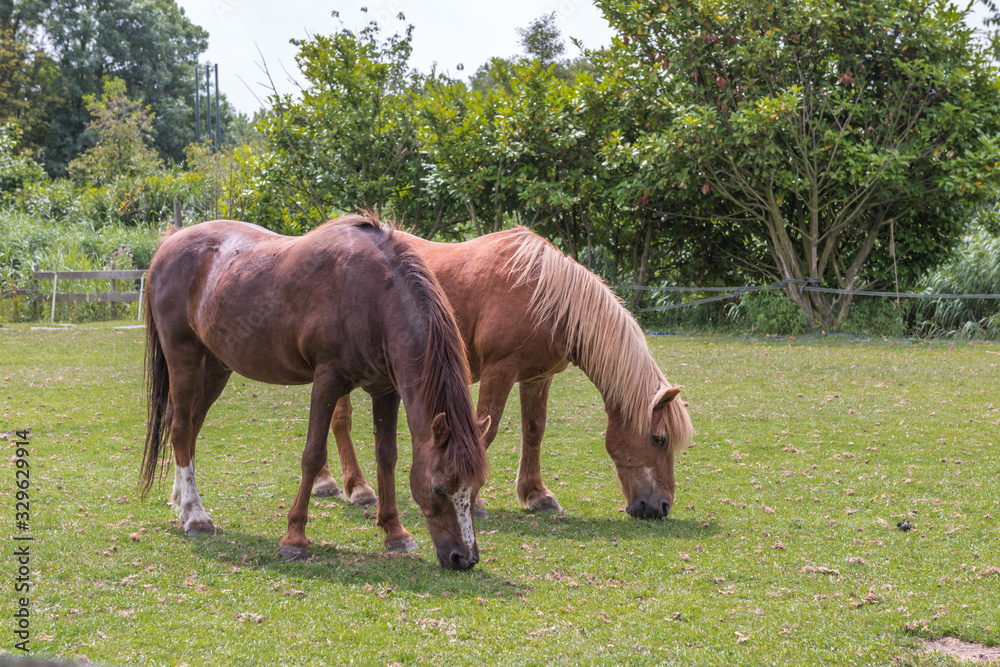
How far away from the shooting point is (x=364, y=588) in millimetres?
4020

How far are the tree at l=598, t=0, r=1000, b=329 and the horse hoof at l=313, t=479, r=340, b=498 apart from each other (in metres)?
9.79

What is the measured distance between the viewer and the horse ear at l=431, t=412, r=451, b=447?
401 centimetres

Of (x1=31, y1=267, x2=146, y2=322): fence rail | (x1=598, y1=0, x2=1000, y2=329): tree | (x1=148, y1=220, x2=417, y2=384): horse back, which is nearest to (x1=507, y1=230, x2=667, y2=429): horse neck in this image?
(x1=148, y1=220, x2=417, y2=384): horse back

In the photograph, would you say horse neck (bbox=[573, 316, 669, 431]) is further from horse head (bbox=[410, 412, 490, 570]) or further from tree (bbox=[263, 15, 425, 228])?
tree (bbox=[263, 15, 425, 228])

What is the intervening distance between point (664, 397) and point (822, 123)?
10739mm

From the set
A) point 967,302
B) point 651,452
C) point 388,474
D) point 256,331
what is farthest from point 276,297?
point 967,302

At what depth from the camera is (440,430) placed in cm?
405

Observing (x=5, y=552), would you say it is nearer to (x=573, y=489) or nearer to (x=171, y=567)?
(x=171, y=567)

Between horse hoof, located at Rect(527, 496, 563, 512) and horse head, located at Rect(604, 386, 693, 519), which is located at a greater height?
horse head, located at Rect(604, 386, 693, 519)

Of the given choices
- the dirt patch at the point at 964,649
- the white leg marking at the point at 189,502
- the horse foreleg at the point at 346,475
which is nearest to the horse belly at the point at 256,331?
the white leg marking at the point at 189,502

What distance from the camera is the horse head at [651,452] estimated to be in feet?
17.2

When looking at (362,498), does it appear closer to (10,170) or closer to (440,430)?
(440,430)

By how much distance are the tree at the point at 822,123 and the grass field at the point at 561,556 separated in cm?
629

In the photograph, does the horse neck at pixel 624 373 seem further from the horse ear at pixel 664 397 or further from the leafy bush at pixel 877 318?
the leafy bush at pixel 877 318
